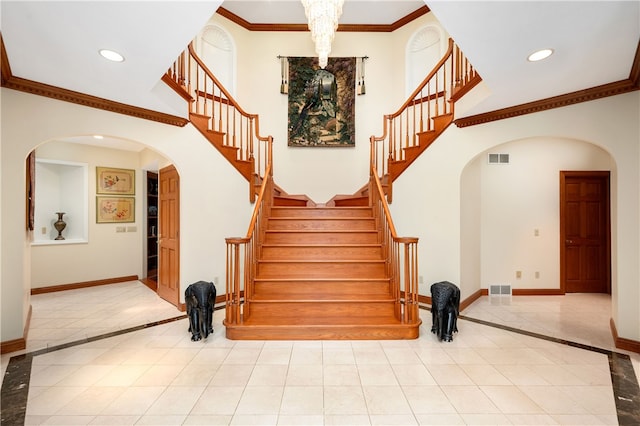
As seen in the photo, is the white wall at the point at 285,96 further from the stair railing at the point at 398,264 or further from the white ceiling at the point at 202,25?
the white ceiling at the point at 202,25

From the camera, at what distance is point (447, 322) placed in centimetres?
312

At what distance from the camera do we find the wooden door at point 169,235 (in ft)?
14.3

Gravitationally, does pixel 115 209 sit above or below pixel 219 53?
below

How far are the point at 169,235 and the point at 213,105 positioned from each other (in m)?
2.15

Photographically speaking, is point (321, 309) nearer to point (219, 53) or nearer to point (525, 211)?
point (525, 211)

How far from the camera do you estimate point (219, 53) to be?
18.7 ft

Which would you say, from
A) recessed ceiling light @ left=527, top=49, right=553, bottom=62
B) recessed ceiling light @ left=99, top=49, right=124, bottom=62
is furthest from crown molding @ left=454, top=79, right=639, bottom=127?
recessed ceiling light @ left=99, top=49, right=124, bottom=62

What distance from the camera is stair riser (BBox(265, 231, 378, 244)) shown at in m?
4.28

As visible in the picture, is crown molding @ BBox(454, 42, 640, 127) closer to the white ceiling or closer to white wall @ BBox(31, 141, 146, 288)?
the white ceiling

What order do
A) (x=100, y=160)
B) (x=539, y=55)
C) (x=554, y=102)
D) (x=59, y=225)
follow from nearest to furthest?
(x=539, y=55), (x=554, y=102), (x=59, y=225), (x=100, y=160)

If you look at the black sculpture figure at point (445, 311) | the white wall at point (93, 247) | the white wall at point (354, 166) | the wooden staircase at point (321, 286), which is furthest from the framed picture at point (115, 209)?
the black sculpture figure at point (445, 311)

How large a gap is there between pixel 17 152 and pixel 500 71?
15.3 ft

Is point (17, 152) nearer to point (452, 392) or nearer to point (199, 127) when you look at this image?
point (199, 127)

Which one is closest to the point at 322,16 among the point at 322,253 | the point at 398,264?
the point at 322,253
